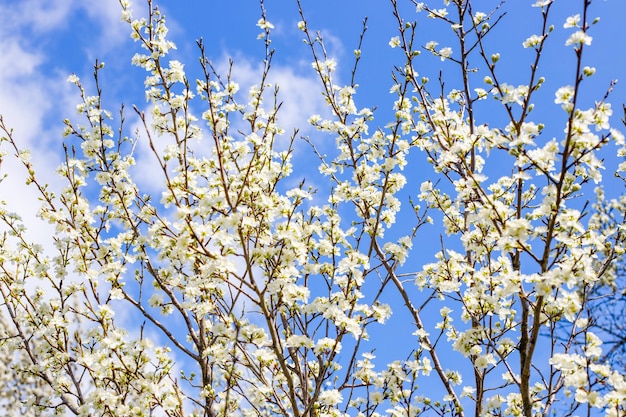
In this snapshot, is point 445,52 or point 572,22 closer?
point 572,22

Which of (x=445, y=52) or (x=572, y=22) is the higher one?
(x=445, y=52)

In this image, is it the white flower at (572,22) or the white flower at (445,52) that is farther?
the white flower at (445,52)

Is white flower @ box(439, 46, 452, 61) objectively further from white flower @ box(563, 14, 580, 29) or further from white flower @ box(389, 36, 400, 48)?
white flower @ box(563, 14, 580, 29)

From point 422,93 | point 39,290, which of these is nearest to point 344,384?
point 422,93

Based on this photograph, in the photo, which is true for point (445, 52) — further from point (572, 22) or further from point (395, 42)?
point (572, 22)

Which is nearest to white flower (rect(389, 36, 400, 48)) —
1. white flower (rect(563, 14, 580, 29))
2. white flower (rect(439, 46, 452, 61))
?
white flower (rect(439, 46, 452, 61))

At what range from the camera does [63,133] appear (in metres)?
5.35

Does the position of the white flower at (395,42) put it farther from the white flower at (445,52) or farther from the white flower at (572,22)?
the white flower at (572,22)

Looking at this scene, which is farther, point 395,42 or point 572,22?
point 395,42

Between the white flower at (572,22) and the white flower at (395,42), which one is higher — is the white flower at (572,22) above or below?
below

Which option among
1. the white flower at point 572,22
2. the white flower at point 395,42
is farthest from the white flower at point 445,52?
the white flower at point 572,22

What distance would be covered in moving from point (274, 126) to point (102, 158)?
1.59 meters

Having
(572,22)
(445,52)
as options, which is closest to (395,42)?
(445,52)

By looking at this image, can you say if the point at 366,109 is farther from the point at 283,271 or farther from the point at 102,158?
the point at 102,158
